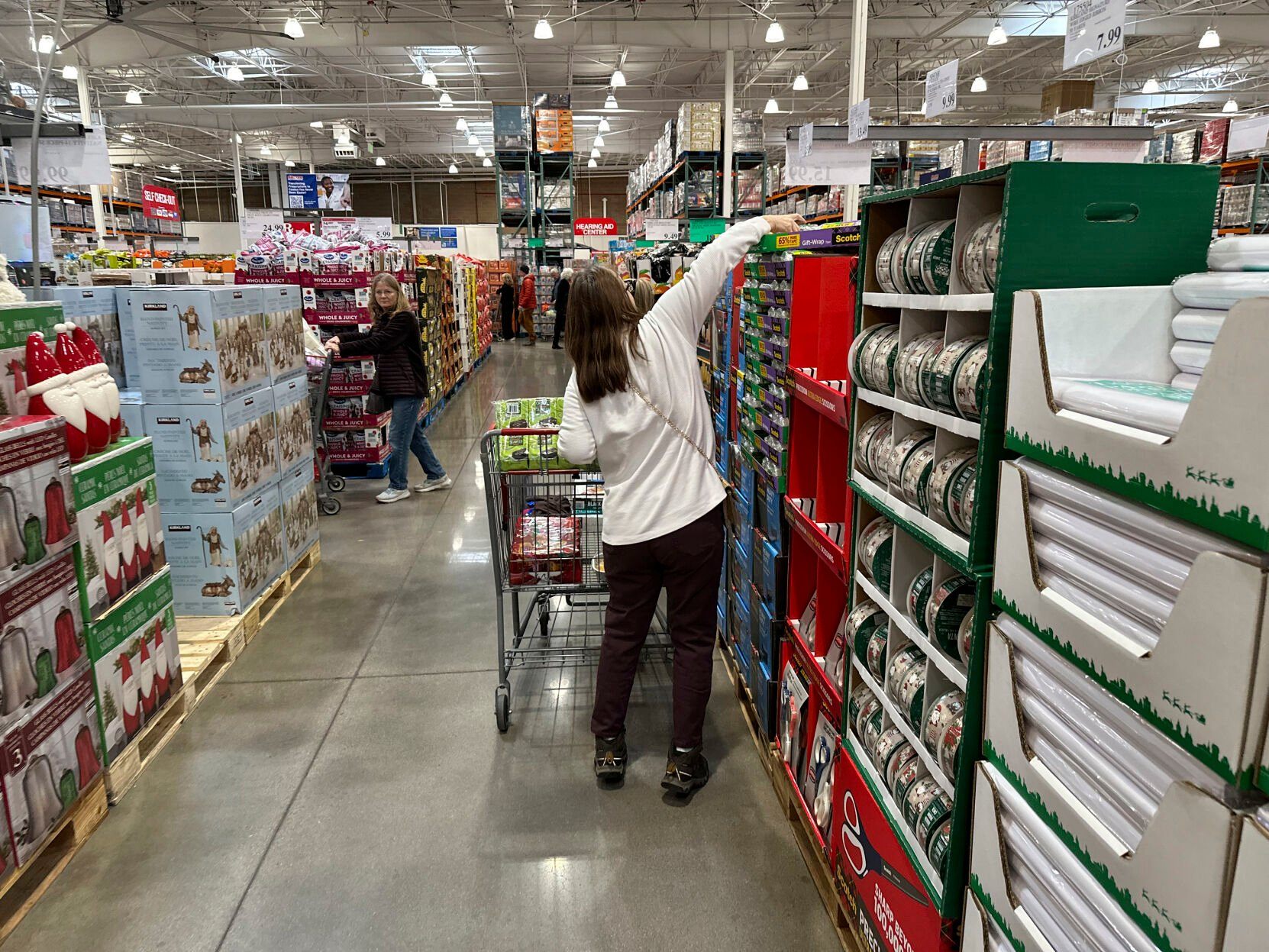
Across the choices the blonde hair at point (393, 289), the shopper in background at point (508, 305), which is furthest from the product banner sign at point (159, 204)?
the shopper in background at point (508, 305)

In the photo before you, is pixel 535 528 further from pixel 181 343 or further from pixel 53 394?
pixel 181 343

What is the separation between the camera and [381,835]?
285 centimetres

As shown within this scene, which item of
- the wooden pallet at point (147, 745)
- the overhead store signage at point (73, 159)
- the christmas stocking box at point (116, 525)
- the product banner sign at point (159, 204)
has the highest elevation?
the product banner sign at point (159, 204)

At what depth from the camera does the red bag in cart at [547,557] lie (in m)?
3.45

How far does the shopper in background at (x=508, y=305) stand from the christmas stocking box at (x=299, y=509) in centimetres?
1716

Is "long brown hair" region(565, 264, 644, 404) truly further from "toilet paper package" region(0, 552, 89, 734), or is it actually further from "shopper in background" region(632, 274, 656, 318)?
"toilet paper package" region(0, 552, 89, 734)

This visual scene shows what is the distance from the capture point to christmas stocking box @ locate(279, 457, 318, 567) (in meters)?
4.99

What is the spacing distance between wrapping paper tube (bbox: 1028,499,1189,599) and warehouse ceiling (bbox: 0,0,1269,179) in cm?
1073

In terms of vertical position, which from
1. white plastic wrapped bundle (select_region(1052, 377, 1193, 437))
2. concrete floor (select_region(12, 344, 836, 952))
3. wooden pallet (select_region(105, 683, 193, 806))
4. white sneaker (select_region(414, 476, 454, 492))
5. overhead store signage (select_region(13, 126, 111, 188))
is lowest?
concrete floor (select_region(12, 344, 836, 952))

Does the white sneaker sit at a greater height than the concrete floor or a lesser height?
greater

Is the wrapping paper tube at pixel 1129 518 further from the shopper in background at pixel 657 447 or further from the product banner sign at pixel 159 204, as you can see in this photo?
the product banner sign at pixel 159 204

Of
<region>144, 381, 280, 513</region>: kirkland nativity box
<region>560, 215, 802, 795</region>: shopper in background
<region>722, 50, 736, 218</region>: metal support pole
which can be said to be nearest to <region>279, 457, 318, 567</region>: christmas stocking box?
<region>144, 381, 280, 513</region>: kirkland nativity box

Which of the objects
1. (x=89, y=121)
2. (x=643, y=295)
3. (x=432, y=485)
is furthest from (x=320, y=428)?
(x=89, y=121)

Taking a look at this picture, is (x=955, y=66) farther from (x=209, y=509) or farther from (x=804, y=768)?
(x=209, y=509)
